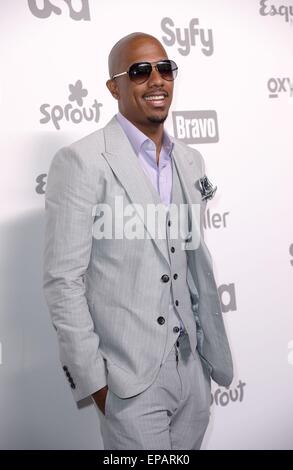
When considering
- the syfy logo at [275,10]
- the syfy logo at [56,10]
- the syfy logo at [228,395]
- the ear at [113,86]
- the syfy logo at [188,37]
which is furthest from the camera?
the syfy logo at [228,395]

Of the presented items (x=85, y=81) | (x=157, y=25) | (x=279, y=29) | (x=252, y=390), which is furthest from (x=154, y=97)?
(x=252, y=390)

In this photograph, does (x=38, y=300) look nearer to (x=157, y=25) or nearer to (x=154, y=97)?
(x=154, y=97)

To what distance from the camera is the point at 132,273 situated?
1747 millimetres

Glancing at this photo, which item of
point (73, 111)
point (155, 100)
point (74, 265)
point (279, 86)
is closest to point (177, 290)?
point (74, 265)

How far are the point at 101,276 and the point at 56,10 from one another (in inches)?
50.6

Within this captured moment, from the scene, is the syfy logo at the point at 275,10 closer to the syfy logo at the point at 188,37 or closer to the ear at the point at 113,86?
the syfy logo at the point at 188,37

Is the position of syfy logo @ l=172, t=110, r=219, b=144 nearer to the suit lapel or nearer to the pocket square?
the pocket square

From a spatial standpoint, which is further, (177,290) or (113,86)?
(113,86)

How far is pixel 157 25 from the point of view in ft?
8.48

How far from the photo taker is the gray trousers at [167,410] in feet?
5.69

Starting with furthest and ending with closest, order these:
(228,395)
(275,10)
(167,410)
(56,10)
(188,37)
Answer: (228,395) → (275,10) → (188,37) → (56,10) → (167,410)

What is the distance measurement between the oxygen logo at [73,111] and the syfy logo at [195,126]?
398mm

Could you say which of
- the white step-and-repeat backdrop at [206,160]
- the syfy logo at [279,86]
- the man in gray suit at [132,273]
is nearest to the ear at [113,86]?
the man in gray suit at [132,273]

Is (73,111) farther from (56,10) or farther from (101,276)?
(101,276)
